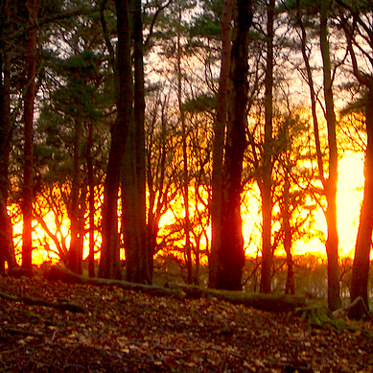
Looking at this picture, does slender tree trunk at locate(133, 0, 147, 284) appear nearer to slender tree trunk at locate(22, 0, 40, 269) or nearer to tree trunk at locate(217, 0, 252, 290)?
tree trunk at locate(217, 0, 252, 290)

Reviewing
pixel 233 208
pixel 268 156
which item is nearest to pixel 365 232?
pixel 233 208

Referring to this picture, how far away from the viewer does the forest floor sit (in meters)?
6.21

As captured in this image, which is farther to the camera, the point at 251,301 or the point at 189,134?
the point at 189,134

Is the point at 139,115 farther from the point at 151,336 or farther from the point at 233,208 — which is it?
the point at 151,336

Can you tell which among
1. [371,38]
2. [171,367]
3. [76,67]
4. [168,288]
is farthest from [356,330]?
[76,67]

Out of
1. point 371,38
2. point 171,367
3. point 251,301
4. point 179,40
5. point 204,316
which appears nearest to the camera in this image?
point 171,367

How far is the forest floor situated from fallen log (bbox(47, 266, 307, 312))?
0.87 ft

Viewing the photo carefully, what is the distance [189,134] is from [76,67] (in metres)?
13.1

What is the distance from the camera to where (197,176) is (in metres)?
33.6

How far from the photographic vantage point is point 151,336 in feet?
25.8

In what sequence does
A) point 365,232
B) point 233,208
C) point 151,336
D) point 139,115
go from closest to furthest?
point 151,336
point 233,208
point 139,115
point 365,232

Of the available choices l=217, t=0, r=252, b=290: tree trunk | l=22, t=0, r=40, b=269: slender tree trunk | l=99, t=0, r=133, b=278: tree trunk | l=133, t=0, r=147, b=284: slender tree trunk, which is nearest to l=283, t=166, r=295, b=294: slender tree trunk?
l=22, t=0, r=40, b=269: slender tree trunk

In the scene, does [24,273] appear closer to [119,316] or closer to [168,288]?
[168,288]

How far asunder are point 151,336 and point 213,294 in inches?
136
